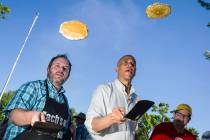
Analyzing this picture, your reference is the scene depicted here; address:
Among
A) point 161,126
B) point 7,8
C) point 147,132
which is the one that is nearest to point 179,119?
point 161,126

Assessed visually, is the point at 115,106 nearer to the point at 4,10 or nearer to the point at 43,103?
the point at 43,103

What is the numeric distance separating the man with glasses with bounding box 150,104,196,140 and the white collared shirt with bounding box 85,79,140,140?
260 cm

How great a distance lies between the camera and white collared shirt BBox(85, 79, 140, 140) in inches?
150

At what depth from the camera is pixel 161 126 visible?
6.98 meters

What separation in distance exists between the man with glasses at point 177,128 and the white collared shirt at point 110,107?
260 cm

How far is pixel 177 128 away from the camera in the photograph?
719cm

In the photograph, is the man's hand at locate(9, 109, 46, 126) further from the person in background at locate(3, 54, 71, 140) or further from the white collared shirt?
the white collared shirt

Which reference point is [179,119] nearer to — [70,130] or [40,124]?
[70,130]

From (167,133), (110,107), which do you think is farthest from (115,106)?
(167,133)

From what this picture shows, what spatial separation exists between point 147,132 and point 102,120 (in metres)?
27.0

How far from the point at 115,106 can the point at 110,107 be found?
7 centimetres

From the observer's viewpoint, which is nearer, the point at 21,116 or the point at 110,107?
the point at 21,116

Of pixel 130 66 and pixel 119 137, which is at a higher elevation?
pixel 130 66

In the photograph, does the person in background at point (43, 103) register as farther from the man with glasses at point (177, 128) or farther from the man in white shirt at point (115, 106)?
the man with glasses at point (177, 128)
